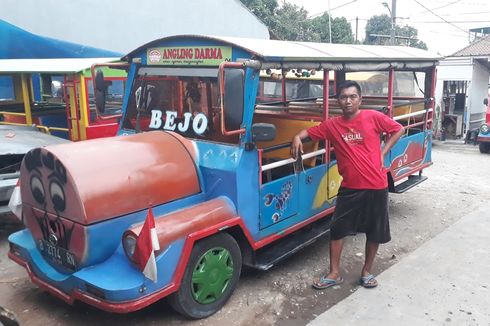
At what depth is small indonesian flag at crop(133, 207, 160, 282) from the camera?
279 cm

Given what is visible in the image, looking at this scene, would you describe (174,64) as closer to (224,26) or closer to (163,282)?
(163,282)

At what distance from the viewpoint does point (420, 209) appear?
636 cm

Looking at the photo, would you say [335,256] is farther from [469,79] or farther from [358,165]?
[469,79]

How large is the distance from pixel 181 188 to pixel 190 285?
74cm

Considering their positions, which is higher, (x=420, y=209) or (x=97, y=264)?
(x=97, y=264)

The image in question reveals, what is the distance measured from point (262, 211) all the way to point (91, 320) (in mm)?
1589

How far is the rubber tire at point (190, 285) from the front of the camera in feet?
10.6

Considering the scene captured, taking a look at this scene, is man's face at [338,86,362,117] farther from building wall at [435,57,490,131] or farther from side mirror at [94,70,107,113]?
building wall at [435,57,490,131]

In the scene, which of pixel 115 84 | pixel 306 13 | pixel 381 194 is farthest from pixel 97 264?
pixel 306 13

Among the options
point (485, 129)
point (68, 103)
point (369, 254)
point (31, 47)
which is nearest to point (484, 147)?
point (485, 129)

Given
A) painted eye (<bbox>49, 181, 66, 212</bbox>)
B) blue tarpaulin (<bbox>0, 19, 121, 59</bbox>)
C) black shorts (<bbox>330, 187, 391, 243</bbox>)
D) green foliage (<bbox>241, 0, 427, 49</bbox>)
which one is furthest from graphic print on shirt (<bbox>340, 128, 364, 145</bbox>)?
green foliage (<bbox>241, 0, 427, 49</bbox>)

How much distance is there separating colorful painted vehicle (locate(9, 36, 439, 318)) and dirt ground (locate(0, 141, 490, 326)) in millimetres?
282

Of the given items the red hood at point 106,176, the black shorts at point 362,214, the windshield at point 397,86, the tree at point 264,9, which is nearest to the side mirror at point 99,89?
the red hood at point 106,176

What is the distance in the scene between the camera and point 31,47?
34.3ft
